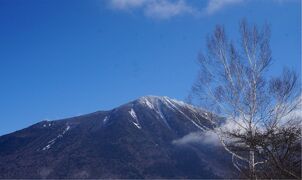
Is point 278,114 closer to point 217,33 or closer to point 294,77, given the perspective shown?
point 294,77

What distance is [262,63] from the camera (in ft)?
49.5

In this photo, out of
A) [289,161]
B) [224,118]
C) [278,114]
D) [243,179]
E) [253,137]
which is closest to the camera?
[253,137]

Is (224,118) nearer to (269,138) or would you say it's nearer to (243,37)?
(243,37)

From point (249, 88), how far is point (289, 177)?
9.49 m

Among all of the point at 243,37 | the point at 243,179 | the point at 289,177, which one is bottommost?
the point at 289,177

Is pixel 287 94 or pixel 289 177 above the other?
pixel 287 94

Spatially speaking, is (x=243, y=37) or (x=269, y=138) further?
(x=243, y=37)

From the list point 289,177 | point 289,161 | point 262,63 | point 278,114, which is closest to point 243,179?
point 289,161

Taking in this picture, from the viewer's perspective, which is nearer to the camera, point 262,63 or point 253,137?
point 253,137

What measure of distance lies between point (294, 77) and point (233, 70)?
1761 mm

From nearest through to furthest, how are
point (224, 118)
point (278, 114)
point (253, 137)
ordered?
point (253, 137)
point (278, 114)
point (224, 118)

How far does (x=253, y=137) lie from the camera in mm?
4977

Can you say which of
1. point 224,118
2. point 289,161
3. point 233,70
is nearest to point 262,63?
point 233,70

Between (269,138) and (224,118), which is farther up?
(224,118)
